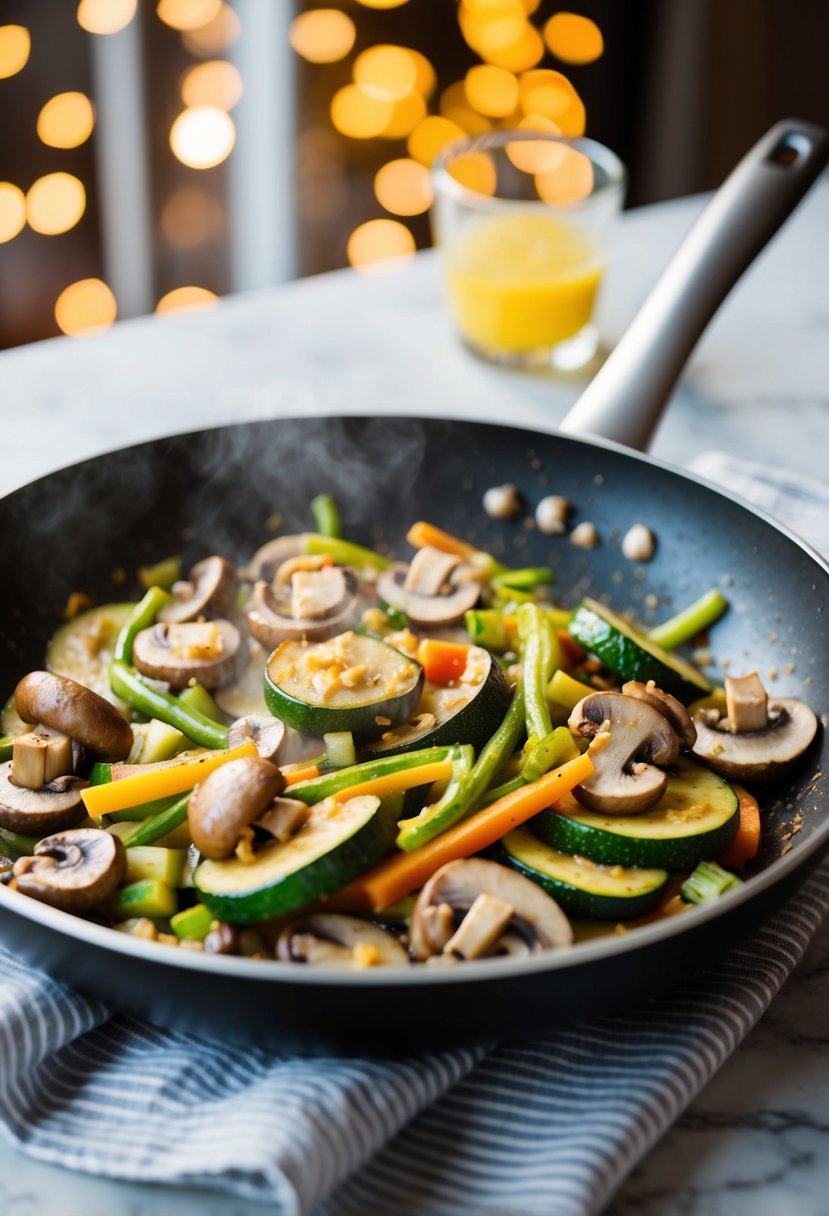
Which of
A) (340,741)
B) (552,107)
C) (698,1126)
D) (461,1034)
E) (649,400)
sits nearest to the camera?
(461,1034)

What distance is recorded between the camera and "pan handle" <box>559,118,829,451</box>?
8.48 feet

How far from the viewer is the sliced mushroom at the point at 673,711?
191cm

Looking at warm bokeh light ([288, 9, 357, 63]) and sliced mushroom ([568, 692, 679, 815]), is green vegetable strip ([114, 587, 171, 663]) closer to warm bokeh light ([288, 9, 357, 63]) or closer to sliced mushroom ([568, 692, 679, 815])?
sliced mushroom ([568, 692, 679, 815])

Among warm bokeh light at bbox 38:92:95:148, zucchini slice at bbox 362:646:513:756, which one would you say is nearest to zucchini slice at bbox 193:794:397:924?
zucchini slice at bbox 362:646:513:756

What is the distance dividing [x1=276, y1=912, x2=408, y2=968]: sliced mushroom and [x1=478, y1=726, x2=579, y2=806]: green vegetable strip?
0.29 meters

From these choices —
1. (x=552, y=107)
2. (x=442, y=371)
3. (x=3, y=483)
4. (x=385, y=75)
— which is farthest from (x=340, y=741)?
(x=552, y=107)

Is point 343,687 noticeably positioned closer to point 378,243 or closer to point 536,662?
point 536,662

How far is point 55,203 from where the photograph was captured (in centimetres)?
442

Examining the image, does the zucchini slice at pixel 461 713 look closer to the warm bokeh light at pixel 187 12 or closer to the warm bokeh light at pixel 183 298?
the warm bokeh light at pixel 187 12

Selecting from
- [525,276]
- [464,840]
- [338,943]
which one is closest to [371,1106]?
[338,943]

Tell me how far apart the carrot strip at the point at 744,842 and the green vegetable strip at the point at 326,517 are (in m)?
1.04

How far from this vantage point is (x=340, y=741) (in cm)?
188

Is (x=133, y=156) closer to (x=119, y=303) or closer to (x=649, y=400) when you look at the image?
(x=119, y=303)

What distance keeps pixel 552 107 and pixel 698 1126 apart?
185 inches
